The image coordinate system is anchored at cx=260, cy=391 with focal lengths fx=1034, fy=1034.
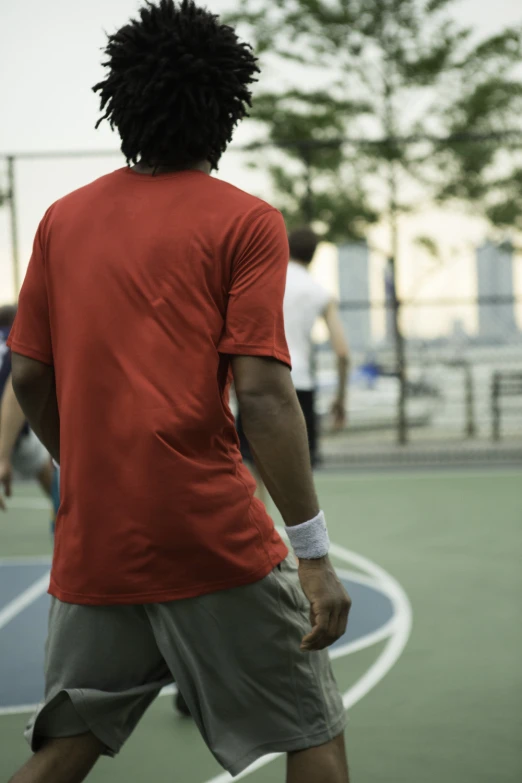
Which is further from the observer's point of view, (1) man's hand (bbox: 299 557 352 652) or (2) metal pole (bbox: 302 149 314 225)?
(2) metal pole (bbox: 302 149 314 225)

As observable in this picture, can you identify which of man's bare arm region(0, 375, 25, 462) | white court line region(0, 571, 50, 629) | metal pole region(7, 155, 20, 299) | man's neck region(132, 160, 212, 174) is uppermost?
metal pole region(7, 155, 20, 299)

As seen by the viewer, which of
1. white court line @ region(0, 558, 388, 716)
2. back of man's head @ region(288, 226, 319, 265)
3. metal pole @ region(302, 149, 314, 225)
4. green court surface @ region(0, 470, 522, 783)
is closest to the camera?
green court surface @ region(0, 470, 522, 783)

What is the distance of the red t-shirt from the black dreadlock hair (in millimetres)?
83

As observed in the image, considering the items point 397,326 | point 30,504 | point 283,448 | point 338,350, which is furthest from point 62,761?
point 397,326

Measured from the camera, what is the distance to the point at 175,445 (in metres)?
1.87

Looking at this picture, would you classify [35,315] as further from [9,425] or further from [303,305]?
[303,305]

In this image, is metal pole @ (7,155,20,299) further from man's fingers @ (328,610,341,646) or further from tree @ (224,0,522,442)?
man's fingers @ (328,610,341,646)

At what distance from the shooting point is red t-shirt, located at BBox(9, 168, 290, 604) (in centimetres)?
186

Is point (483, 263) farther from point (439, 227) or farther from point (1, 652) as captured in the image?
point (1, 652)

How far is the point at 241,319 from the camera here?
1.85 m

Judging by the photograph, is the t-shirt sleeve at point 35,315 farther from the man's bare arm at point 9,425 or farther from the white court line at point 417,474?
the white court line at point 417,474

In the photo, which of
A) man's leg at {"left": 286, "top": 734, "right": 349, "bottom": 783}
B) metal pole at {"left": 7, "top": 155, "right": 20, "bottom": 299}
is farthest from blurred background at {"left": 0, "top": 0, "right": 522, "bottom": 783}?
man's leg at {"left": 286, "top": 734, "right": 349, "bottom": 783}

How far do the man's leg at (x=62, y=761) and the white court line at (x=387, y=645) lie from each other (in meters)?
1.15

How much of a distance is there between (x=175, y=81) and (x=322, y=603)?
3.36 ft
